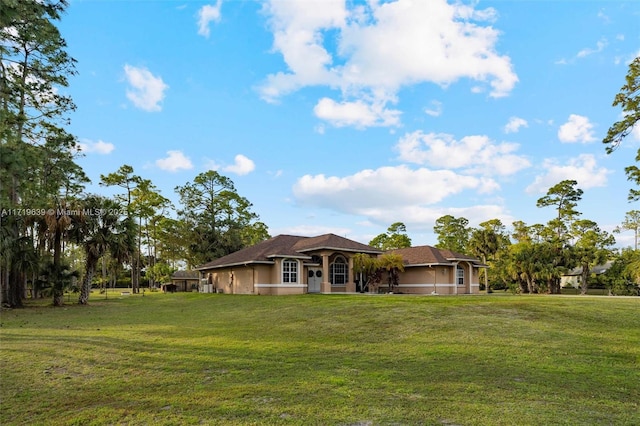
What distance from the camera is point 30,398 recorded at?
586 cm

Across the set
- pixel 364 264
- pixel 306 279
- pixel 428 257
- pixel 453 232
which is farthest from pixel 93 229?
pixel 453 232

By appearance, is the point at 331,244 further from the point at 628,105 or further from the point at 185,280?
the point at 185,280

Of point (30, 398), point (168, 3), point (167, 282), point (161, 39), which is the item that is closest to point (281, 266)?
point (161, 39)

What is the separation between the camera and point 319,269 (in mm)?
29656

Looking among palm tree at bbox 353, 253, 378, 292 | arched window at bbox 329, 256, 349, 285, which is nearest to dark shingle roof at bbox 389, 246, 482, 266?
palm tree at bbox 353, 253, 378, 292

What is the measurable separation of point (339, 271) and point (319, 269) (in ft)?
6.28

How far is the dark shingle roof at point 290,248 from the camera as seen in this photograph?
1105 inches

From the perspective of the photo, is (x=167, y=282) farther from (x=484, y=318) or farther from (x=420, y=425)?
(x=420, y=425)

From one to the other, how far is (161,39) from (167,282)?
43.1 meters

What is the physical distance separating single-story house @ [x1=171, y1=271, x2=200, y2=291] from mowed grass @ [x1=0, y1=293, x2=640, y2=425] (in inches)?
1501

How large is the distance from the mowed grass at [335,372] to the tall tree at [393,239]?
3929cm

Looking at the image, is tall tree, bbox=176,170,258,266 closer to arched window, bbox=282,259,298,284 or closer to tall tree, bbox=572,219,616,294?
arched window, bbox=282,259,298,284

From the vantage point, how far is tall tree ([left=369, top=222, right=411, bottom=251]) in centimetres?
5261

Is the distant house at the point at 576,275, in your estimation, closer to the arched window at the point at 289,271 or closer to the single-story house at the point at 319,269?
the single-story house at the point at 319,269
